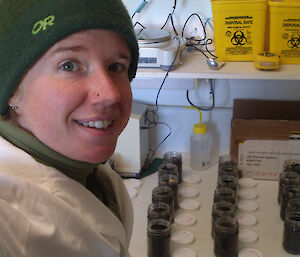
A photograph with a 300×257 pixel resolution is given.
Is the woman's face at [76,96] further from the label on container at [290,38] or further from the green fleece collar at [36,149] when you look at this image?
the label on container at [290,38]

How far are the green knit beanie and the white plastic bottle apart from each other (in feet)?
3.65

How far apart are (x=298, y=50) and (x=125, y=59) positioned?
909mm

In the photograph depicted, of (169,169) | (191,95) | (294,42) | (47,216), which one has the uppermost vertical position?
(294,42)

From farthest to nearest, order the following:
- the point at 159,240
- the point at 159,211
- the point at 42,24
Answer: the point at 159,211 < the point at 159,240 < the point at 42,24

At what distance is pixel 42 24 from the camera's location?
24.0 inches

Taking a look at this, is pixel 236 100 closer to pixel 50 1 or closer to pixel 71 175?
pixel 71 175

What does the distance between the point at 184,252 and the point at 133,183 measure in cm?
43

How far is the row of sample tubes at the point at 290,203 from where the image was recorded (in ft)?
3.93

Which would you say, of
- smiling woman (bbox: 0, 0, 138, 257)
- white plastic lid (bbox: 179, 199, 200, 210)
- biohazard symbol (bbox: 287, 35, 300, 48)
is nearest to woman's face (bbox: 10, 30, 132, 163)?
smiling woman (bbox: 0, 0, 138, 257)

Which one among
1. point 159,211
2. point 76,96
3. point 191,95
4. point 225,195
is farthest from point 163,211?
point 76,96

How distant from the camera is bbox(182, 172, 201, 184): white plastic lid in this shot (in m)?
1.59

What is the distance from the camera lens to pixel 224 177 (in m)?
1.48

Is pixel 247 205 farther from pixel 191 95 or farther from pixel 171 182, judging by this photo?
pixel 191 95

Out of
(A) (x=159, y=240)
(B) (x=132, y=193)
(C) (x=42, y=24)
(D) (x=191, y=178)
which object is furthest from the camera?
(D) (x=191, y=178)
